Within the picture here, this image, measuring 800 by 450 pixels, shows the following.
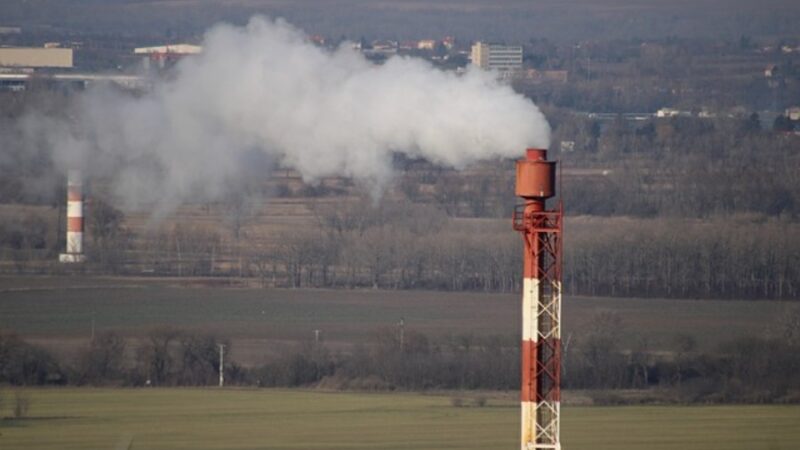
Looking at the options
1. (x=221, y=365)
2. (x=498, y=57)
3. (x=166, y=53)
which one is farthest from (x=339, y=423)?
(x=498, y=57)

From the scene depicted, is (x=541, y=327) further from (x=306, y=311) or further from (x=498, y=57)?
(x=498, y=57)

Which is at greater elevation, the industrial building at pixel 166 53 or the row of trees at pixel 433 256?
the industrial building at pixel 166 53

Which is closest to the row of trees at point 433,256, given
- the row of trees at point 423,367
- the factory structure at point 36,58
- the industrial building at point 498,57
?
the row of trees at point 423,367

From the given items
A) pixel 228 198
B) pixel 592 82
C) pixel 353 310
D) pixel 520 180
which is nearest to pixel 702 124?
pixel 592 82

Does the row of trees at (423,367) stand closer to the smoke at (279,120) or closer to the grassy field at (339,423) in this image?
the grassy field at (339,423)

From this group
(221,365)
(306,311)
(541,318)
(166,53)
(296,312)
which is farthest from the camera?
(166,53)

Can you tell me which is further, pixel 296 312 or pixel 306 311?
pixel 306 311
